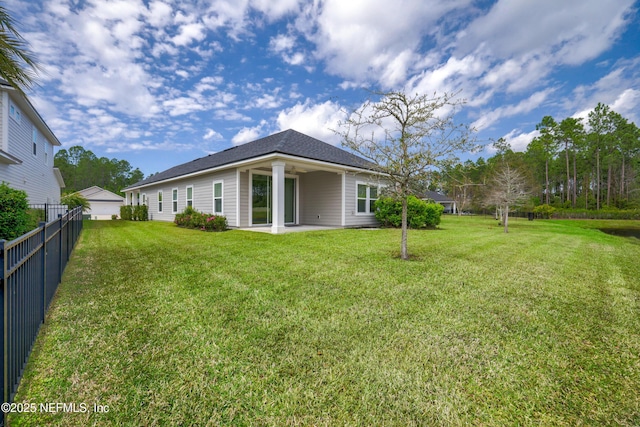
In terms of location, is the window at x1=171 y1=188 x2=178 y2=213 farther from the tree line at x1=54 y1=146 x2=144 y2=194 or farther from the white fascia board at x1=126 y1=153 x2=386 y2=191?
the tree line at x1=54 y1=146 x2=144 y2=194

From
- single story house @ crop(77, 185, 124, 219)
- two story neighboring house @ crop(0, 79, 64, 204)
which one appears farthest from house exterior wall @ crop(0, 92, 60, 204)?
single story house @ crop(77, 185, 124, 219)

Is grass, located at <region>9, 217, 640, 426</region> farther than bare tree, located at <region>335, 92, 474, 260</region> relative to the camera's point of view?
No

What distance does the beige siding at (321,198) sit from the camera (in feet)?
41.6

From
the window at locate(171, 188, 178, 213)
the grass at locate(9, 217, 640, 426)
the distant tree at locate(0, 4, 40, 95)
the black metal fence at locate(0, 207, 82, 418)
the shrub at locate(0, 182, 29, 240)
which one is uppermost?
the distant tree at locate(0, 4, 40, 95)

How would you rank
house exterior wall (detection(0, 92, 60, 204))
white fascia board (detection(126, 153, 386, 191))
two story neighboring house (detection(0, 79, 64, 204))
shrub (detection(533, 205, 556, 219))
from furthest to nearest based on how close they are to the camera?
shrub (detection(533, 205, 556, 219)) → house exterior wall (detection(0, 92, 60, 204)) → two story neighboring house (detection(0, 79, 64, 204)) → white fascia board (detection(126, 153, 386, 191))

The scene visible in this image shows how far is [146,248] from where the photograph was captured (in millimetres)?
7246

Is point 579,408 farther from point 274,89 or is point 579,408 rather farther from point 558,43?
point 558,43

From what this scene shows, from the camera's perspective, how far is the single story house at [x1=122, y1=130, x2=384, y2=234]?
35.0ft

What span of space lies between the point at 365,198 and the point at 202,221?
7.80 m

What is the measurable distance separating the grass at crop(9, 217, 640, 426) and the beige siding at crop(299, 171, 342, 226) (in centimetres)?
798

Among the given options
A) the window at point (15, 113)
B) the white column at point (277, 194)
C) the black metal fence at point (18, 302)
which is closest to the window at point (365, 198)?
Result: the white column at point (277, 194)

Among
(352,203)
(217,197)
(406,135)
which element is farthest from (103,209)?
(406,135)

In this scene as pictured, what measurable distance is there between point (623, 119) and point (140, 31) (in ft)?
174

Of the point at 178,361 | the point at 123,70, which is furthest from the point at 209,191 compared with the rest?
the point at 178,361
